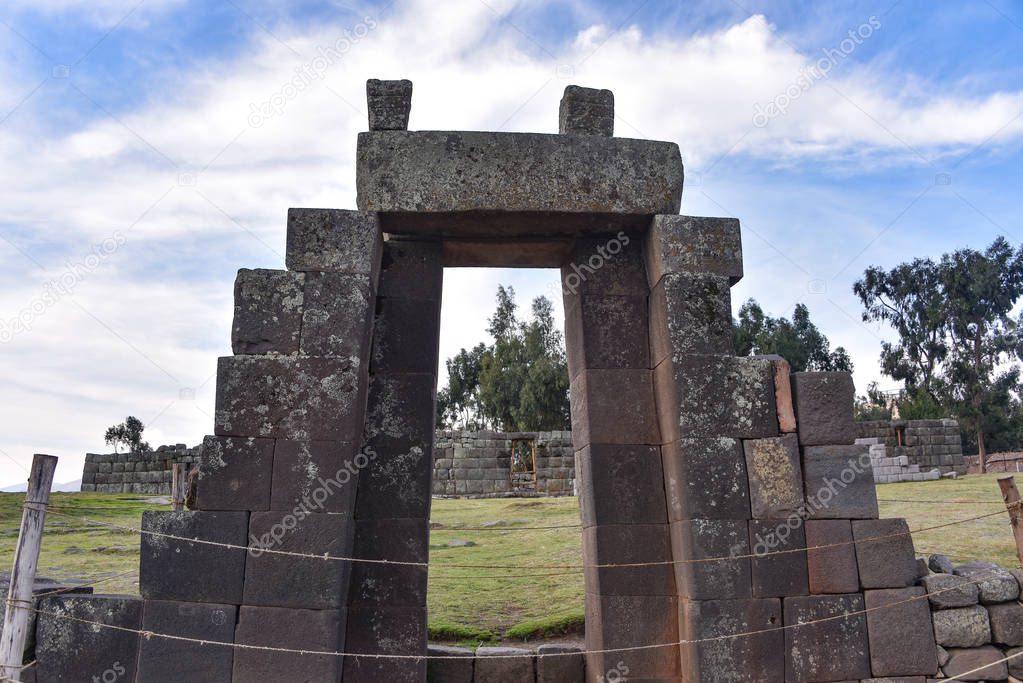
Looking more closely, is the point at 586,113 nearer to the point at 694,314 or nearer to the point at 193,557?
the point at 694,314

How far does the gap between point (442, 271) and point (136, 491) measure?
948 inches

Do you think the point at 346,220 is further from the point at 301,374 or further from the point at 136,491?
the point at 136,491

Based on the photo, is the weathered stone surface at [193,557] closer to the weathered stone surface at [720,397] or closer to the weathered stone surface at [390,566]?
the weathered stone surface at [390,566]

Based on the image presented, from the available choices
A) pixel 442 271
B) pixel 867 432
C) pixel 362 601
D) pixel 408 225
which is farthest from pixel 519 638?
pixel 867 432

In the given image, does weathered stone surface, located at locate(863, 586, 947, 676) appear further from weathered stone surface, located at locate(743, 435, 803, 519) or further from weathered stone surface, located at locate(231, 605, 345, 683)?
weathered stone surface, located at locate(231, 605, 345, 683)

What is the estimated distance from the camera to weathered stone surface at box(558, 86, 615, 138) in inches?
265

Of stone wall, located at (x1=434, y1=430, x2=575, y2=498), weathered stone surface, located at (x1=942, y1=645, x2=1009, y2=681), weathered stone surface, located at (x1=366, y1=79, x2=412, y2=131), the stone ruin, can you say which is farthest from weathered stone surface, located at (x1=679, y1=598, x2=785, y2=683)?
stone wall, located at (x1=434, y1=430, x2=575, y2=498)

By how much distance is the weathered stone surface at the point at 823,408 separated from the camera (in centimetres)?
607

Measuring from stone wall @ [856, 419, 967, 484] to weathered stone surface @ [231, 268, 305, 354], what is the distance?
22731 millimetres

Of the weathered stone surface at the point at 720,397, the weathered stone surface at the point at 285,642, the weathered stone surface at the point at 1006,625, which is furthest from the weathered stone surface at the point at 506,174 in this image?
the weathered stone surface at the point at 1006,625

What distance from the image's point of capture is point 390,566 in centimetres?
625

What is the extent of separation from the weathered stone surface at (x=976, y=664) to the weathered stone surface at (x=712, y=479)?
74.5 inches

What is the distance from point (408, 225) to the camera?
659 cm

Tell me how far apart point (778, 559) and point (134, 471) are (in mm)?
26293
